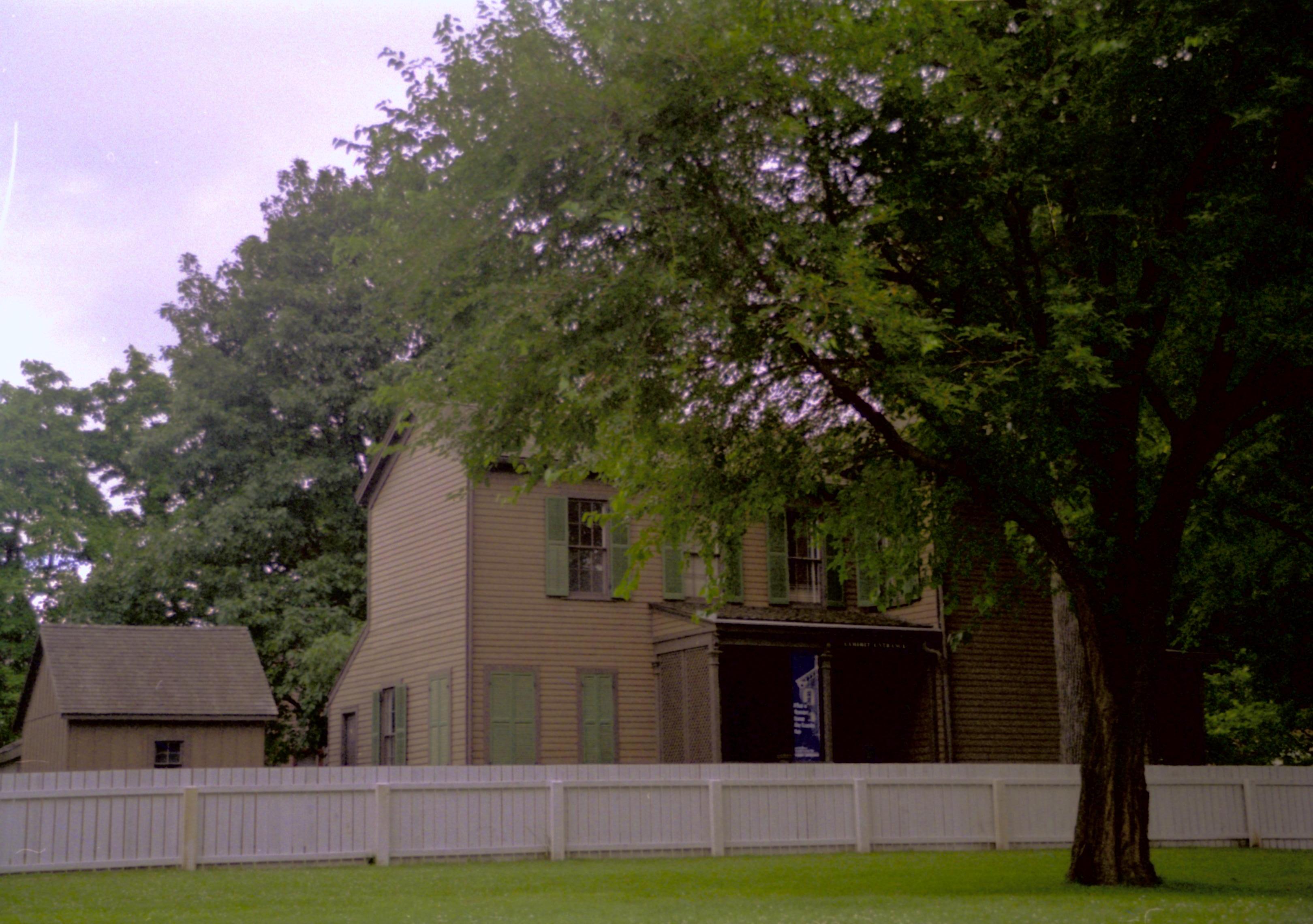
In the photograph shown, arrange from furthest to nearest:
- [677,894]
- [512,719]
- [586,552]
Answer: [586,552], [512,719], [677,894]

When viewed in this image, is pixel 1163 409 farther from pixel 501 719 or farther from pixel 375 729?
Result: pixel 375 729

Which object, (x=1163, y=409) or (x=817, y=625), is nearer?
(x=1163, y=409)

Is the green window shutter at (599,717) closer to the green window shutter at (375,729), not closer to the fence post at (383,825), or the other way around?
the green window shutter at (375,729)

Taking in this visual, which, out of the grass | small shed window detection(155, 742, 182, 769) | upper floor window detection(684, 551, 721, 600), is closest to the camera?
the grass

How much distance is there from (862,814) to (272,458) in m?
24.5

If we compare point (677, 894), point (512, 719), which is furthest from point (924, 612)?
point (677, 894)

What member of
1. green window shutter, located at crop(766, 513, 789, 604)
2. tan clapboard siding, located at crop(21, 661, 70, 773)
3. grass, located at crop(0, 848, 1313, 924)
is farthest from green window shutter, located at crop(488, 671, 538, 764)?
tan clapboard siding, located at crop(21, 661, 70, 773)

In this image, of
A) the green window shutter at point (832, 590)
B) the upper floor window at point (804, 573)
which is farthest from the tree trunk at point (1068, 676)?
the upper floor window at point (804, 573)

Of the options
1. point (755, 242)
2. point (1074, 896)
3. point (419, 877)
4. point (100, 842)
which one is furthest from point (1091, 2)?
point (100, 842)

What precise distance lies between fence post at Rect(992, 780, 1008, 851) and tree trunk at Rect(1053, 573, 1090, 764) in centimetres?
253

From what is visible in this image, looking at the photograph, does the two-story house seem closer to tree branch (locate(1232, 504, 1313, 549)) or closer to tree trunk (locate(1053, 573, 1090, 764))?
tree trunk (locate(1053, 573, 1090, 764))

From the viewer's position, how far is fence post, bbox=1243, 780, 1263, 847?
22969 millimetres

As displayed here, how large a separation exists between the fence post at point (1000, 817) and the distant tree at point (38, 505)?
31.3 metres

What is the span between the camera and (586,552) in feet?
88.8
